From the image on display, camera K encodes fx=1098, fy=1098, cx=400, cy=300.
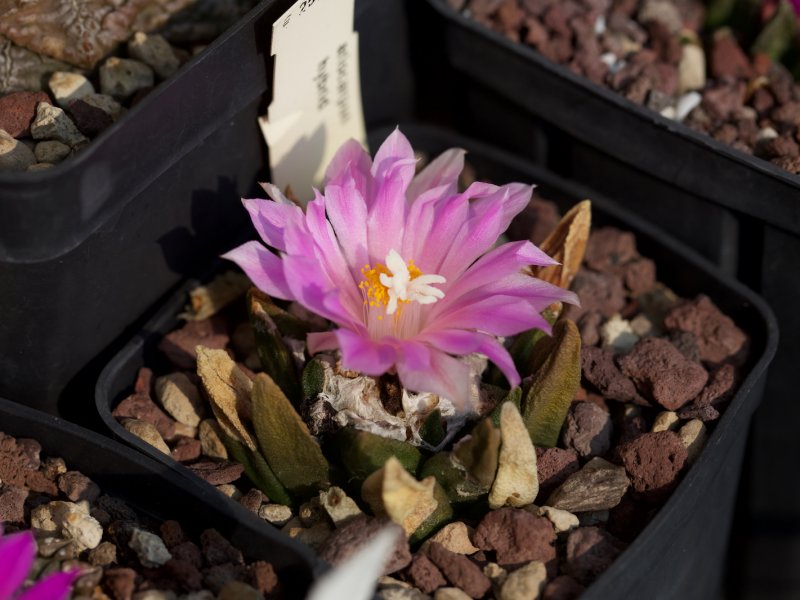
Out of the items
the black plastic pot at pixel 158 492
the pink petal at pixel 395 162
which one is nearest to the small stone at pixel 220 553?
the black plastic pot at pixel 158 492

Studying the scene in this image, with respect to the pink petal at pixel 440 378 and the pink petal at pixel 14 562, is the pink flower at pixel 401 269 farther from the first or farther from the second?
the pink petal at pixel 14 562

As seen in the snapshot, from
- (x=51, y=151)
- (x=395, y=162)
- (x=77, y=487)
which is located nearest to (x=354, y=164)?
(x=395, y=162)

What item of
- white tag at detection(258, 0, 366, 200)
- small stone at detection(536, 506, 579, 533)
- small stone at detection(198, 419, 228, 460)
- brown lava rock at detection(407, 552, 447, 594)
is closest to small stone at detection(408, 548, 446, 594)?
brown lava rock at detection(407, 552, 447, 594)

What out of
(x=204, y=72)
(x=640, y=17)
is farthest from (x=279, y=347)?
(x=640, y=17)

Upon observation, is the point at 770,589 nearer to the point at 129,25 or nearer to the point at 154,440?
the point at 154,440

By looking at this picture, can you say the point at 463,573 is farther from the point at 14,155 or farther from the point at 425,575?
the point at 14,155
